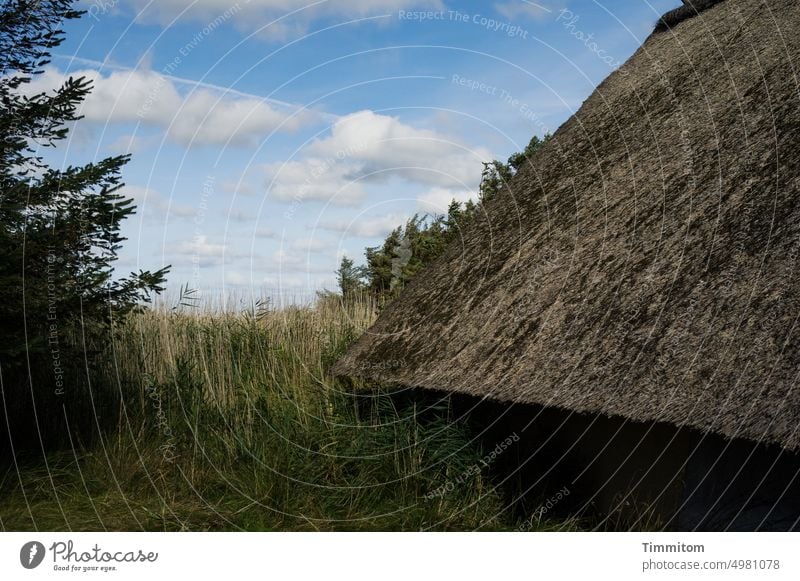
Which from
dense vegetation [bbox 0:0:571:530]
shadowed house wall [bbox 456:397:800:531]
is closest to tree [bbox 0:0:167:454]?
dense vegetation [bbox 0:0:571:530]

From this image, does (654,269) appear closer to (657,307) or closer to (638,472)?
(657,307)

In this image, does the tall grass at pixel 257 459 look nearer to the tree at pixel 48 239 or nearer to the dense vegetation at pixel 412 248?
the tree at pixel 48 239

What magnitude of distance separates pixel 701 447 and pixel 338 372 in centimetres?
302

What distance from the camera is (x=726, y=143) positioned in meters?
5.50

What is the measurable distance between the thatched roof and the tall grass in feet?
1.49

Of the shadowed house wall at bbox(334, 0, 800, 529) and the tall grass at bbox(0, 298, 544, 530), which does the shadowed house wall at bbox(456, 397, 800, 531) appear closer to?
the shadowed house wall at bbox(334, 0, 800, 529)

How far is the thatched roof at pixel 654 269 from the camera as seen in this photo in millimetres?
4070

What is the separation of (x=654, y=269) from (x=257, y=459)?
2.95m

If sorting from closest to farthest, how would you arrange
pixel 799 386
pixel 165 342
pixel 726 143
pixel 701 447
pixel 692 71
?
pixel 799 386 → pixel 701 447 → pixel 726 143 → pixel 692 71 → pixel 165 342

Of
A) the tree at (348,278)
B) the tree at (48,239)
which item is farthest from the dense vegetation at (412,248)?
the tree at (48,239)

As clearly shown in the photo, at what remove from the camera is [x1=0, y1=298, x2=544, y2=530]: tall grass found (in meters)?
5.48

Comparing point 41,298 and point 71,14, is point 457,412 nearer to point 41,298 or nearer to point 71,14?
point 41,298

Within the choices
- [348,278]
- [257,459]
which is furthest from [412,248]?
[257,459]

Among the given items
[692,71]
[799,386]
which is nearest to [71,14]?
[692,71]
